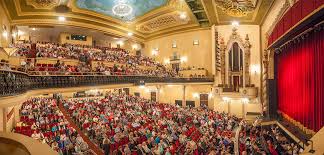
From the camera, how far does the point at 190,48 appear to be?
2327 cm

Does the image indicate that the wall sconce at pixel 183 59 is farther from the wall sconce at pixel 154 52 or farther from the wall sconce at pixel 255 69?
the wall sconce at pixel 255 69

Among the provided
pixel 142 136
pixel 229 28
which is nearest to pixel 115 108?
pixel 142 136

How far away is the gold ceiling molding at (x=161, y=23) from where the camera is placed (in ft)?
65.5

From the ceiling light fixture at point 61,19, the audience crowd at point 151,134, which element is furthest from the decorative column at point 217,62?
the ceiling light fixture at point 61,19

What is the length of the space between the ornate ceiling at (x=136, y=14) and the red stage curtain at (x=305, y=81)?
14.8 ft

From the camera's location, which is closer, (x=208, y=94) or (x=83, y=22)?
(x=83, y=22)

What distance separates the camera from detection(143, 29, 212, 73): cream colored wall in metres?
22.1

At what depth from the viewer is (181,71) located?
23.1 metres

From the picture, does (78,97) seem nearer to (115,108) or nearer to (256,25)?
(115,108)

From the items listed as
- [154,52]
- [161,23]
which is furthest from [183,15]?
[154,52]

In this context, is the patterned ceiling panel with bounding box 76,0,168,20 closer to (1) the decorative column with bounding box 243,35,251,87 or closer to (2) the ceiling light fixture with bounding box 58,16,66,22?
(2) the ceiling light fixture with bounding box 58,16,66,22

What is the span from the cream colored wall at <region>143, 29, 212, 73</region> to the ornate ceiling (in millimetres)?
784

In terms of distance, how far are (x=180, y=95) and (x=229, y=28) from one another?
25.3 feet

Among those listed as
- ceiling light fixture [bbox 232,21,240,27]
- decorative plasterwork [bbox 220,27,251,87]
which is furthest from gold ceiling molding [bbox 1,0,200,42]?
decorative plasterwork [bbox 220,27,251,87]
